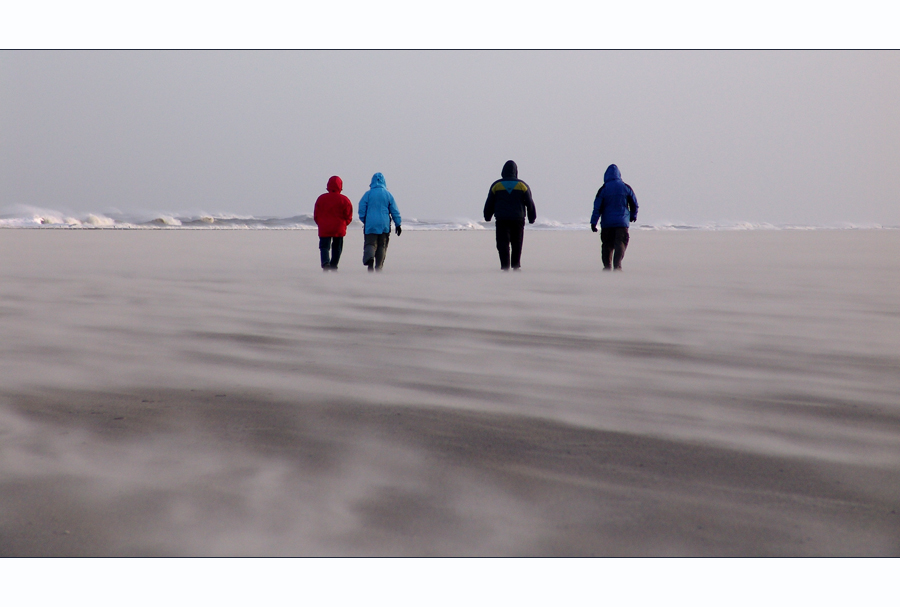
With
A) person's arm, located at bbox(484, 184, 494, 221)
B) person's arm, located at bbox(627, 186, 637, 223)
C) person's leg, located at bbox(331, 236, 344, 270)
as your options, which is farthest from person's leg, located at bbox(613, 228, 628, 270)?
person's leg, located at bbox(331, 236, 344, 270)

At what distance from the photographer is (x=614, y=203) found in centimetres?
1391

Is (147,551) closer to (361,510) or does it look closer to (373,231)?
(361,510)

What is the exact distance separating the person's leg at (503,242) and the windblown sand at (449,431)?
6202 millimetres

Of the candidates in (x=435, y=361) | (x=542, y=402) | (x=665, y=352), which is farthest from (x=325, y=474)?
(x=665, y=352)

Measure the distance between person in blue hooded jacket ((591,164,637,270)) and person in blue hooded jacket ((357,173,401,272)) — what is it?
11.3 feet

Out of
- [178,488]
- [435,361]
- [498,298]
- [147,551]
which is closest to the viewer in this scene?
[147,551]

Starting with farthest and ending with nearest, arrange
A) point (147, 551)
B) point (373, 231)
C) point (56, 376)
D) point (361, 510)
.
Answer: point (373, 231) < point (56, 376) < point (361, 510) < point (147, 551)

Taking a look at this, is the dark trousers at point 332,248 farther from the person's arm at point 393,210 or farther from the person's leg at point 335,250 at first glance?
the person's arm at point 393,210

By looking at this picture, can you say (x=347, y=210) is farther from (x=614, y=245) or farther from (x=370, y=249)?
(x=614, y=245)

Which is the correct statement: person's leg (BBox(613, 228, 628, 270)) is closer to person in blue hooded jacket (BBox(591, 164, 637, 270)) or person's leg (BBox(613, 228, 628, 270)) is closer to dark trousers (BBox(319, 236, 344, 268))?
person in blue hooded jacket (BBox(591, 164, 637, 270))

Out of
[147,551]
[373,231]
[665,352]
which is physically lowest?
[147,551]

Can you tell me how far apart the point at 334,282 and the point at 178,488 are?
8.36m

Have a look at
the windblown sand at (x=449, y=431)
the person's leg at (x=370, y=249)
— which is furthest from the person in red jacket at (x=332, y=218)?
the windblown sand at (x=449, y=431)

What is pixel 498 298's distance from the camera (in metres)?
9.16
